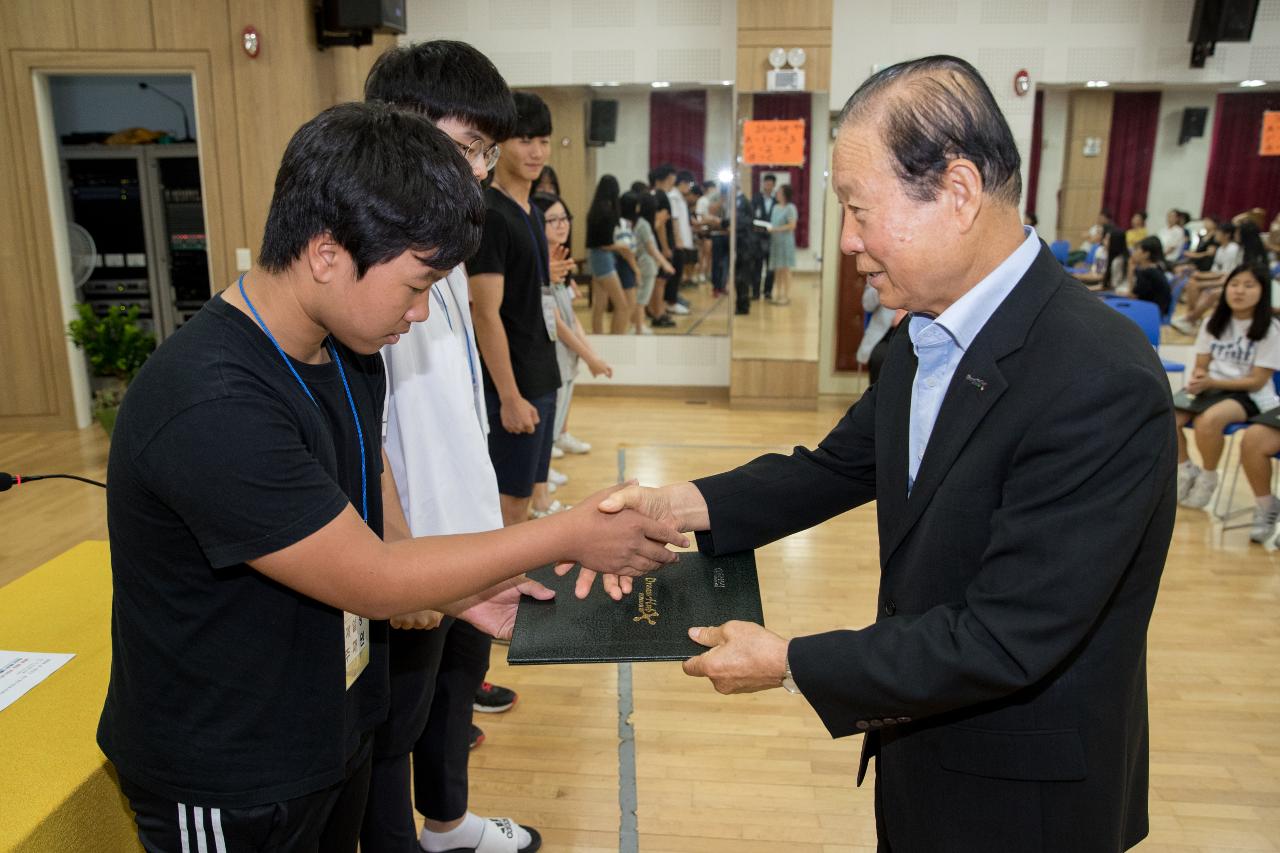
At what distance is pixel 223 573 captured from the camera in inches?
44.0

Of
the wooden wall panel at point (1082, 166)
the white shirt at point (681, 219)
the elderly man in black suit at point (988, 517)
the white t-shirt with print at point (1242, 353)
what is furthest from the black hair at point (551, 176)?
the elderly man in black suit at point (988, 517)

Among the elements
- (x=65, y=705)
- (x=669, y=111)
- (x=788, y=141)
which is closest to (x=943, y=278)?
(x=65, y=705)

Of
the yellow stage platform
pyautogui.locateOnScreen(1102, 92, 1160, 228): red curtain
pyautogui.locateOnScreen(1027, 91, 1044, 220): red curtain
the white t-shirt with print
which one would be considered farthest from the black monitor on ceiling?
the yellow stage platform

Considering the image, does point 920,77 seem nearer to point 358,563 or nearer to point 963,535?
point 963,535

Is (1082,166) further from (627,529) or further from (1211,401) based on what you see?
(627,529)

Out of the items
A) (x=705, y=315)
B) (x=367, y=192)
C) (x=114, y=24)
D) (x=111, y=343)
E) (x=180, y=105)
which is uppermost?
(x=114, y=24)

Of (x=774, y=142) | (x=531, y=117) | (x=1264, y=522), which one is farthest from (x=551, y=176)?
(x=1264, y=522)

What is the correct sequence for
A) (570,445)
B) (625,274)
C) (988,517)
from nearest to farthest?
1. (988,517)
2. (570,445)
3. (625,274)

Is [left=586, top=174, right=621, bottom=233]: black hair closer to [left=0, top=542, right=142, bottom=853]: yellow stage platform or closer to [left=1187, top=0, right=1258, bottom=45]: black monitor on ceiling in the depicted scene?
[left=1187, top=0, right=1258, bottom=45]: black monitor on ceiling

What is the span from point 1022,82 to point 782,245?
209 cm

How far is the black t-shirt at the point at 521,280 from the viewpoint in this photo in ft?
9.74

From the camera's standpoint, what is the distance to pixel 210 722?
1.15m

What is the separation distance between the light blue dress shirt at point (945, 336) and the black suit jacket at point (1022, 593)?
0.02 metres

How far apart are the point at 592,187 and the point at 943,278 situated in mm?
6810
